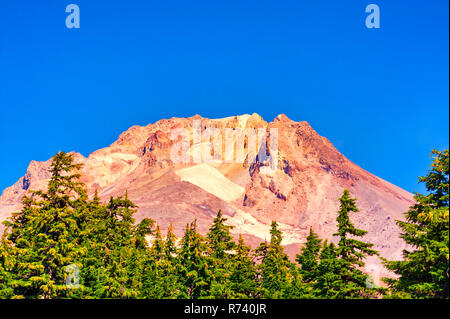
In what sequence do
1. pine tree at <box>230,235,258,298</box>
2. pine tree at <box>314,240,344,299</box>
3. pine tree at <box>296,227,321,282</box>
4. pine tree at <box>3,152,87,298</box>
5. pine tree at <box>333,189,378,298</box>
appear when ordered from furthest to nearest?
1. pine tree at <box>296,227,321,282</box>
2. pine tree at <box>230,235,258,298</box>
3. pine tree at <box>3,152,87,298</box>
4. pine tree at <box>314,240,344,299</box>
5. pine tree at <box>333,189,378,298</box>

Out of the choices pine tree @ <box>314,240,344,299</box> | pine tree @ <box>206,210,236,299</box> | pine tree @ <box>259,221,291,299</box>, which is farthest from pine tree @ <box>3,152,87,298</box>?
pine tree @ <box>314,240,344,299</box>

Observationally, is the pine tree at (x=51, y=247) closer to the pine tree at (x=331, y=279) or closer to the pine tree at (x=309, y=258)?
the pine tree at (x=331, y=279)

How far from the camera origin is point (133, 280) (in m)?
35.0

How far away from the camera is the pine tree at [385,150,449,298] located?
69.6 feet

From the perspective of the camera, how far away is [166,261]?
35.8m

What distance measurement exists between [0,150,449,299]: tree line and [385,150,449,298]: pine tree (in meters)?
0.05

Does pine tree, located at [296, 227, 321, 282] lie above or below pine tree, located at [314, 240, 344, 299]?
above

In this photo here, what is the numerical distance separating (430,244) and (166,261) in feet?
67.3

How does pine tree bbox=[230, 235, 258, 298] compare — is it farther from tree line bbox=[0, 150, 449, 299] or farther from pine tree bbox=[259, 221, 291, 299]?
pine tree bbox=[259, 221, 291, 299]

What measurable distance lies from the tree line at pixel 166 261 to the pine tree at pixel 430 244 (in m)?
0.05

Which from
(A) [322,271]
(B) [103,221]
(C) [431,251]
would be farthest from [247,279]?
(C) [431,251]

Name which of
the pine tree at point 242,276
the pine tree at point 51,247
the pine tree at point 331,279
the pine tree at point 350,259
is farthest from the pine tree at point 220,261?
the pine tree at point 51,247
